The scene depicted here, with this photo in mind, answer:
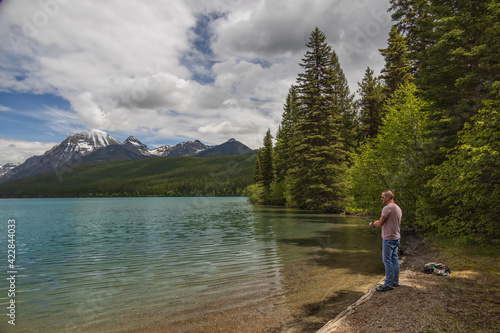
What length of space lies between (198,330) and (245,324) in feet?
3.88

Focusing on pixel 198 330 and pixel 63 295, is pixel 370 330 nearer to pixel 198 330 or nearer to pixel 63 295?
pixel 198 330

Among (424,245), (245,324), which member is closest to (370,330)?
(245,324)

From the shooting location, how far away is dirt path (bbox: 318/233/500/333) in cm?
544

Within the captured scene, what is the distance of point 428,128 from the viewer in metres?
15.4

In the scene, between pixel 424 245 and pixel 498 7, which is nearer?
pixel 498 7

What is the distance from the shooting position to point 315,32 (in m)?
39.7

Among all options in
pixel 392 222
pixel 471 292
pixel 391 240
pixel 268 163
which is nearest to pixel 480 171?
pixel 392 222

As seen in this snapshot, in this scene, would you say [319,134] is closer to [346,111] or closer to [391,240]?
[346,111]

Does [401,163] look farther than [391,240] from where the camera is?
Yes

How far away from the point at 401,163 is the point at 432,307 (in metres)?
13.4

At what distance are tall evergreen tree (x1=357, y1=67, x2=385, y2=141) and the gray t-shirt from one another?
104 feet

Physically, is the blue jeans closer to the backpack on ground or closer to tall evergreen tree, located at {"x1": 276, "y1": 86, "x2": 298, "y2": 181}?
the backpack on ground

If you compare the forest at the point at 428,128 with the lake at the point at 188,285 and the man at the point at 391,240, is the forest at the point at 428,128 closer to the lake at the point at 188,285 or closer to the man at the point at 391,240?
Answer: the man at the point at 391,240

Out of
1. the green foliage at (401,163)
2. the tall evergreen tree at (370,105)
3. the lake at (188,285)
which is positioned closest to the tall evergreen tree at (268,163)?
the tall evergreen tree at (370,105)
